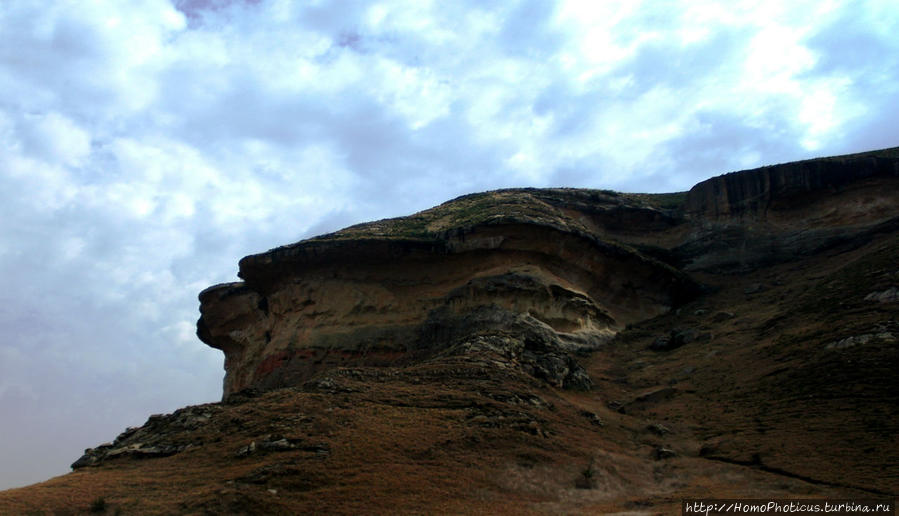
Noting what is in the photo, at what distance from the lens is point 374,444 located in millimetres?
16375

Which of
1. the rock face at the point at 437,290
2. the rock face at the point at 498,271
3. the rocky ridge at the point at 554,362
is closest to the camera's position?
the rocky ridge at the point at 554,362

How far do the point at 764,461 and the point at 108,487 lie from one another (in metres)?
15.2

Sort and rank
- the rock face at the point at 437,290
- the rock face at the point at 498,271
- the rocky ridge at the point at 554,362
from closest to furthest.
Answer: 1. the rocky ridge at the point at 554,362
2. the rock face at the point at 437,290
3. the rock face at the point at 498,271

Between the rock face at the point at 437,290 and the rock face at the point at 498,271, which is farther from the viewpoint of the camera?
the rock face at the point at 498,271

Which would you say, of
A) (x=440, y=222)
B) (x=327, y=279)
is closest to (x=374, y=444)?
(x=327, y=279)

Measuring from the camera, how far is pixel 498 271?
33094mm

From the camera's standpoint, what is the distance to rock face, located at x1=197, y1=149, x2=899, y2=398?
105 feet

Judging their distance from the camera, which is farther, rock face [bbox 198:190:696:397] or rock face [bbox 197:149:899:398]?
rock face [bbox 197:149:899:398]

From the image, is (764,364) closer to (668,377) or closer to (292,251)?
(668,377)

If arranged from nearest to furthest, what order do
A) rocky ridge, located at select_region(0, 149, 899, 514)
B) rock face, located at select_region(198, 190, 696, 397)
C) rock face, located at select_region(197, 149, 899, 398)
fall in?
rocky ridge, located at select_region(0, 149, 899, 514) → rock face, located at select_region(198, 190, 696, 397) → rock face, located at select_region(197, 149, 899, 398)

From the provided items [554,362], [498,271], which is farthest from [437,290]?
[554,362]

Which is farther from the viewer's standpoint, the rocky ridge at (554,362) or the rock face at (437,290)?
the rock face at (437,290)

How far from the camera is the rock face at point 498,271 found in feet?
105

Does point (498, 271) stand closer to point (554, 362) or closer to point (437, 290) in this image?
point (437, 290)
